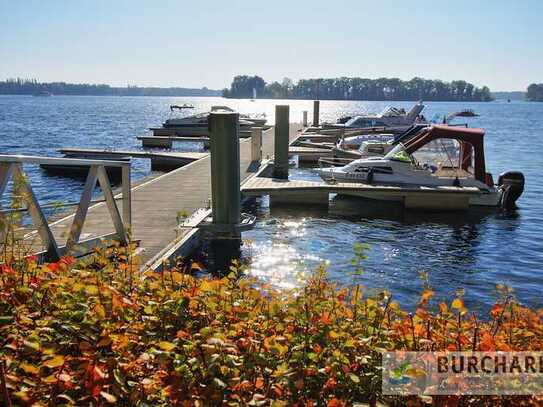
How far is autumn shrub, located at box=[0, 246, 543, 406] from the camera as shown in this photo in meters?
2.95

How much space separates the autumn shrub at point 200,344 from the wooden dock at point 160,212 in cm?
346

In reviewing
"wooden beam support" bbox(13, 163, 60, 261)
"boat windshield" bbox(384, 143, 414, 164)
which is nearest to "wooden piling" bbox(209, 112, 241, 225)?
"wooden beam support" bbox(13, 163, 60, 261)

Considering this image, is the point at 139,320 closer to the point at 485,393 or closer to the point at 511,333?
the point at 485,393

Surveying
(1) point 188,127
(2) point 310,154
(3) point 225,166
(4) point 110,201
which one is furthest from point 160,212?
(1) point 188,127

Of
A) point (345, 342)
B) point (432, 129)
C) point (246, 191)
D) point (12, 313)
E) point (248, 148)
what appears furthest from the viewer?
point (248, 148)

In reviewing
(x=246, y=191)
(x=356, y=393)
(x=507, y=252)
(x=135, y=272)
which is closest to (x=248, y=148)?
(x=246, y=191)

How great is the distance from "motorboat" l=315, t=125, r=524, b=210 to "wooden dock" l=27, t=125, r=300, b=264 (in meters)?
5.02

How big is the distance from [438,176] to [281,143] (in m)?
6.36

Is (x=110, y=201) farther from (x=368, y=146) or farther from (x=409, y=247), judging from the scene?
(x=368, y=146)

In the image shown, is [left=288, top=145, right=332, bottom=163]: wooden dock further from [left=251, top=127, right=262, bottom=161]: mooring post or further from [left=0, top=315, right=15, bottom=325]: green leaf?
[left=0, top=315, right=15, bottom=325]: green leaf

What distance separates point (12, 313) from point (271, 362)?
1827mm

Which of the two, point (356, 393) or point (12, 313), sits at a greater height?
point (12, 313)

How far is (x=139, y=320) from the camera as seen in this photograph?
3.77 metres

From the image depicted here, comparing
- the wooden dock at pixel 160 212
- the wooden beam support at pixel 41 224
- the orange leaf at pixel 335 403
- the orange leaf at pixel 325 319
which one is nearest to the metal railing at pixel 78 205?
the wooden beam support at pixel 41 224
